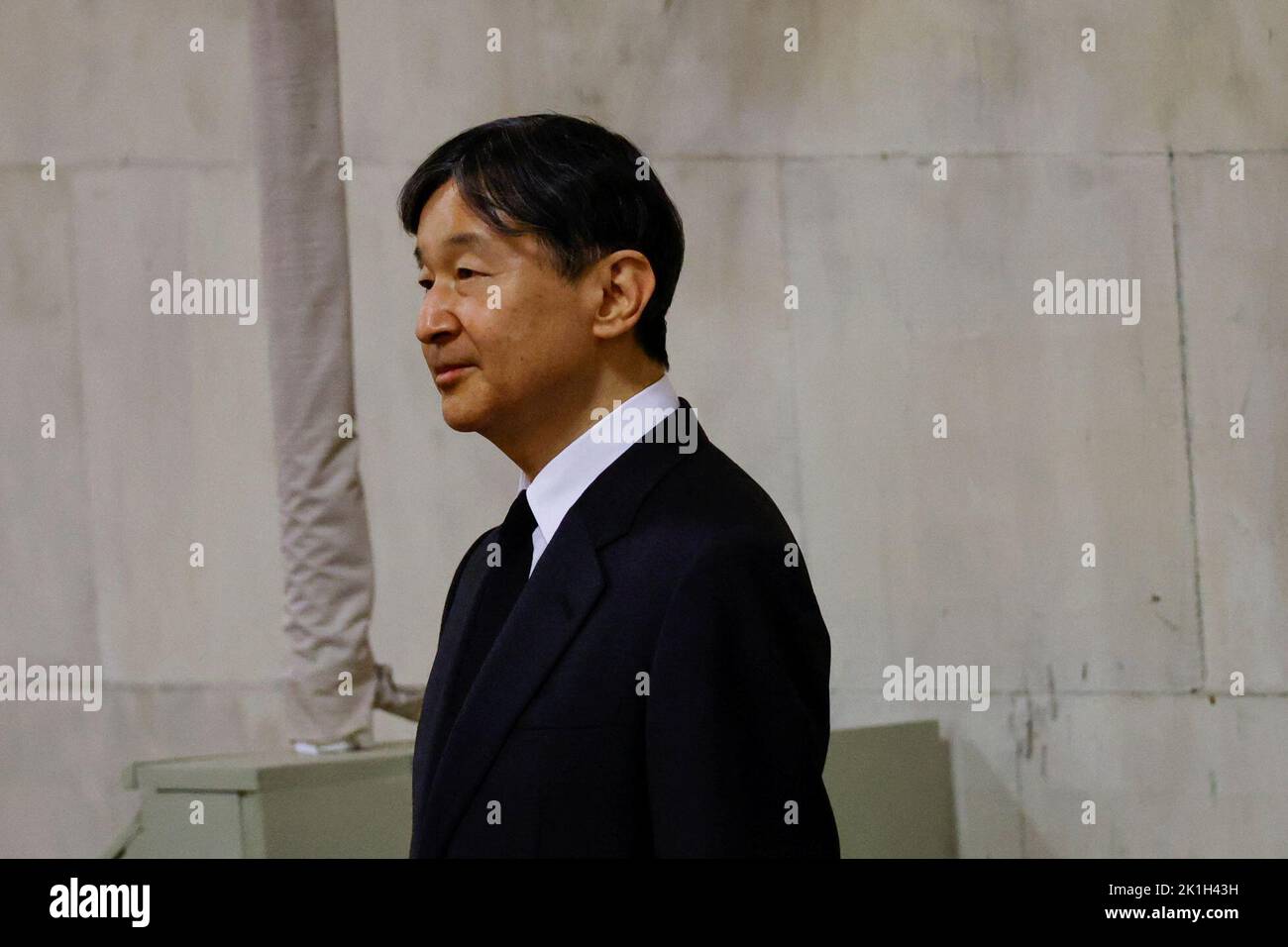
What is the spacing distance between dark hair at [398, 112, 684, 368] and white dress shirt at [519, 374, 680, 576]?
82 mm

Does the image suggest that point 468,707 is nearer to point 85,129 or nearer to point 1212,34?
point 85,129

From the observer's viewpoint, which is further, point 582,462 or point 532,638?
→ point 582,462

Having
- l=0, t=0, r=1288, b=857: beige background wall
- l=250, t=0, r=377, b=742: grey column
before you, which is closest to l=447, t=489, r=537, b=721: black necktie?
l=250, t=0, r=377, b=742: grey column

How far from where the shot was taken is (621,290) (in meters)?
1.72

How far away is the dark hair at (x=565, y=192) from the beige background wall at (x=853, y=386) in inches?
94.9

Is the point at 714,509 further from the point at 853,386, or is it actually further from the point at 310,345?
the point at 853,386

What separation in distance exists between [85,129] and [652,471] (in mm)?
3080

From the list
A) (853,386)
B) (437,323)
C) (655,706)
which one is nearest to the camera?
(655,706)

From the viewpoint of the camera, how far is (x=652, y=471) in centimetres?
165

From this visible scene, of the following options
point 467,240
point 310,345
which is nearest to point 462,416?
point 467,240

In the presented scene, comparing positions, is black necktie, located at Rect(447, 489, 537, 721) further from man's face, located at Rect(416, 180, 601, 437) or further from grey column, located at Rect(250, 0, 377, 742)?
grey column, located at Rect(250, 0, 377, 742)

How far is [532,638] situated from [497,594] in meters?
0.18

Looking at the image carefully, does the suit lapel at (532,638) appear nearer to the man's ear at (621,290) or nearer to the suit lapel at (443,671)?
the suit lapel at (443,671)

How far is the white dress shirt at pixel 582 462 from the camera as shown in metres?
1.70
